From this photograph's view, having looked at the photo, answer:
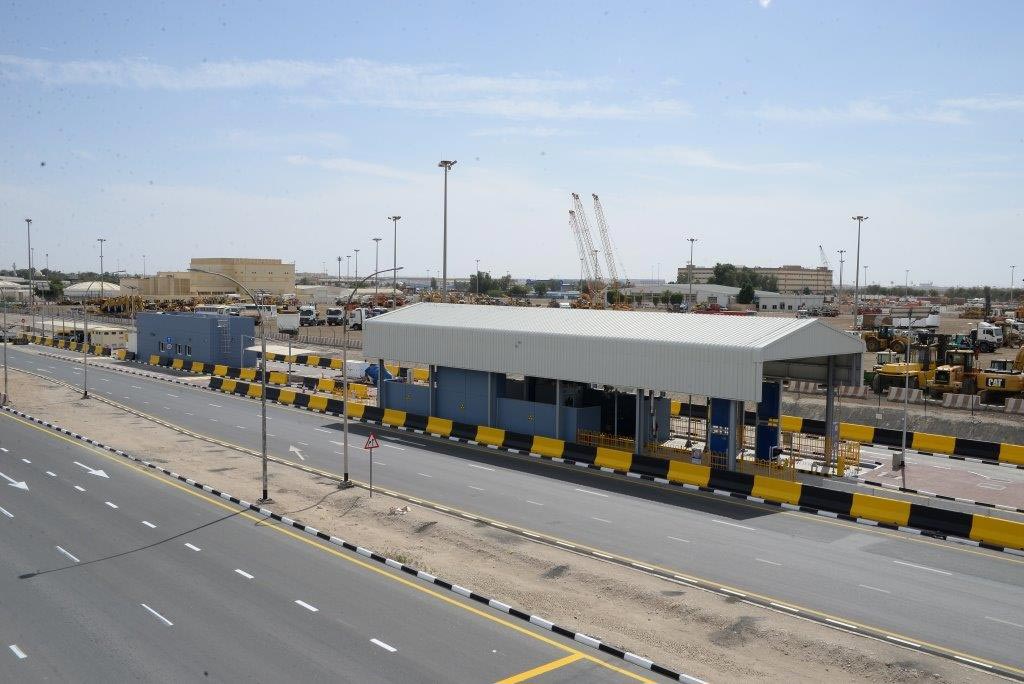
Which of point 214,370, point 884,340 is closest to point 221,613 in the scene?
point 214,370

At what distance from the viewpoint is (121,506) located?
2569 centimetres

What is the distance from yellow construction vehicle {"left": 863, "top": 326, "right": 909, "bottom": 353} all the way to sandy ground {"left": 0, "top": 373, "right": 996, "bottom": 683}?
52735mm

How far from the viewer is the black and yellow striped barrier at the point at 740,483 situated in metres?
23.2

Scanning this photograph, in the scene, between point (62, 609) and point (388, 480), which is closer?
point (62, 609)

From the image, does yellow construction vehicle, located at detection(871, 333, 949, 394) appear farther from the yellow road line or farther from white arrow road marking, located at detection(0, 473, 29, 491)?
white arrow road marking, located at detection(0, 473, 29, 491)

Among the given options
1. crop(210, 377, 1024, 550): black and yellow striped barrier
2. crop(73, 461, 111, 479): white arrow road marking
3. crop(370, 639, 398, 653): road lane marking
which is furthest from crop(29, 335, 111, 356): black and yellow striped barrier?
crop(370, 639, 398, 653): road lane marking

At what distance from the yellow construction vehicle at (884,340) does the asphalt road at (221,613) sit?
57.3 meters

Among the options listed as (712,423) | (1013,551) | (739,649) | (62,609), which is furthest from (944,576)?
(62,609)

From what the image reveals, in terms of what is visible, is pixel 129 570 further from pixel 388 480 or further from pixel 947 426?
pixel 947 426

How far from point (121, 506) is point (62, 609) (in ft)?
29.5

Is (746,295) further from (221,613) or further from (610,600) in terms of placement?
(221,613)

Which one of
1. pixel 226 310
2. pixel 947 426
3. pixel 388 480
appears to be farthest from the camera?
pixel 226 310

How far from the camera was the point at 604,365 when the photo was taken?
32938mm

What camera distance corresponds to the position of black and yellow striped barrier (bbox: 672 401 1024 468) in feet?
113
